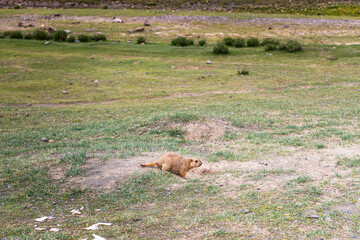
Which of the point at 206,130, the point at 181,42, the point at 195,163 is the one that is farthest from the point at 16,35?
the point at 195,163

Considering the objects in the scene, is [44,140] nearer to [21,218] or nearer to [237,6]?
[21,218]

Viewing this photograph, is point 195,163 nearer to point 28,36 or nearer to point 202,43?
point 202,43

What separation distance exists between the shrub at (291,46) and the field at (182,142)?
0.44 m

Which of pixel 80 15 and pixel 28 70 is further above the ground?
pixel 80 15

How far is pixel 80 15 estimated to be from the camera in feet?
107

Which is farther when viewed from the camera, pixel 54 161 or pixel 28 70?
pixel 28 70

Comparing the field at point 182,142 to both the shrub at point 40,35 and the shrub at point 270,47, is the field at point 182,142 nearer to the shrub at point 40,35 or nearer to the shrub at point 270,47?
the shrub at point 270,47

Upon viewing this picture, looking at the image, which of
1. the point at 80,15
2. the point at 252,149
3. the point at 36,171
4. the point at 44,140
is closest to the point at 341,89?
the point at 252,149

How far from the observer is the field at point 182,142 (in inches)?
172

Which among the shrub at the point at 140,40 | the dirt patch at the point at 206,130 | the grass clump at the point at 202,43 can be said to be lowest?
the dirt patch at the point at 206,130

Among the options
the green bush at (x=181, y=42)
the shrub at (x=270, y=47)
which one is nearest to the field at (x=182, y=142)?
the shrub at (x=270, y=47)

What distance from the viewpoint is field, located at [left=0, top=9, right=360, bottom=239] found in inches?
172

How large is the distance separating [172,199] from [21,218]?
80.0 inches

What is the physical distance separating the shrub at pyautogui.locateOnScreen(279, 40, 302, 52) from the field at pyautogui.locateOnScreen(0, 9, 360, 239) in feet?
1.44
